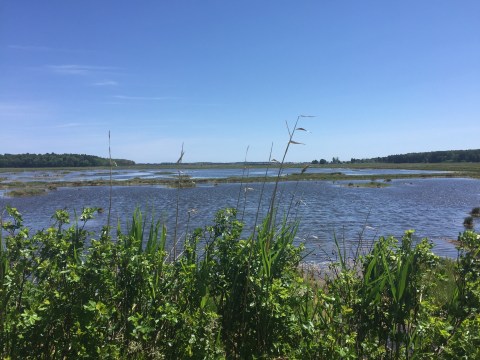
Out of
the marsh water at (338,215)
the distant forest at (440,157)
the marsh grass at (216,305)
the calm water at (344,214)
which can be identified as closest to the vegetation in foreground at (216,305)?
the marsh grass at (216,305)

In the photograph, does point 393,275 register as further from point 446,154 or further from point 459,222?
point 446,154

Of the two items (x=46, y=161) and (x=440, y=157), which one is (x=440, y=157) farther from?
(x=46, y=161)

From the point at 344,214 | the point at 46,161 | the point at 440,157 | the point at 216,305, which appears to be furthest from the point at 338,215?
the point at 440,157

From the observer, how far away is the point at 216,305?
148 inches

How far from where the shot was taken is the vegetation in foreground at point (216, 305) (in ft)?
9.68

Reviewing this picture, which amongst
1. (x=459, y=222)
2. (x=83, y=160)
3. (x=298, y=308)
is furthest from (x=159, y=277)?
(x=83, y=160)

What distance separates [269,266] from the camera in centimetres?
346

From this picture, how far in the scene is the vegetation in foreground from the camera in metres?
2.95

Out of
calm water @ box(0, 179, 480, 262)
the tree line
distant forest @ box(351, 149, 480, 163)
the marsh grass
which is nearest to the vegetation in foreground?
the marsh grass

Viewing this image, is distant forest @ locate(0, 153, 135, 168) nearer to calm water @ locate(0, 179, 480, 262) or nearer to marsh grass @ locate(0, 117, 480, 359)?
calm water @ locate(0, 179, 480, 262)

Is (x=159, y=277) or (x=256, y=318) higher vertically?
(x=159, y=277)

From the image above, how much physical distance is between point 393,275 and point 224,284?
5.15 ft

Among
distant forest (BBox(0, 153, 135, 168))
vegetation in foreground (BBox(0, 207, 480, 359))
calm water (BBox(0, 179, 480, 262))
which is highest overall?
distant forest (BBox(0, 153, 135, 168))

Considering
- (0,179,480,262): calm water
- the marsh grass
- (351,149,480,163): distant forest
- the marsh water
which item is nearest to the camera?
the marsh grass
